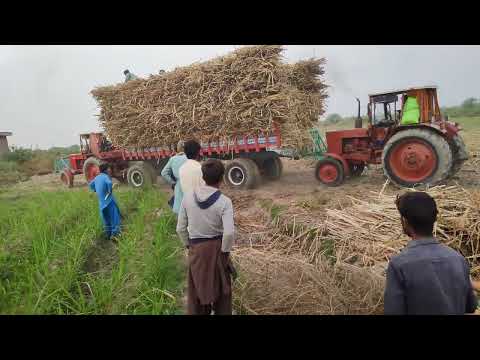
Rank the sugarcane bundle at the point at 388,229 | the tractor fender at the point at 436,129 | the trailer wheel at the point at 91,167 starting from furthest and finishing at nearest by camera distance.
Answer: the trailer wheel at the point at 91,167, the tractor fender at the point at 436,129, the sugarcane bundle at the point at 388,229

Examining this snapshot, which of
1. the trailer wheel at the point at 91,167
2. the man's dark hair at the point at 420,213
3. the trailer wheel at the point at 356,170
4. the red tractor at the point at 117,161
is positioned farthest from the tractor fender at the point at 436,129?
the trailer wheel at the point at 91,167

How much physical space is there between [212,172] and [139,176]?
8.01 m

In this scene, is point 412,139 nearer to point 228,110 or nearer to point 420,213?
point 228,110

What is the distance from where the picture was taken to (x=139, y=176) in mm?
9648

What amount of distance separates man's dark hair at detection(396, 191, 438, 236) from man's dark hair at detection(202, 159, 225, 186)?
3.95ft

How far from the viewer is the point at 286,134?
7.06m

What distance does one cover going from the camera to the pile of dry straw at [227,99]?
6.93 meters

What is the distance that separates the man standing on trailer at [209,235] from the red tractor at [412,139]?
17.1ft

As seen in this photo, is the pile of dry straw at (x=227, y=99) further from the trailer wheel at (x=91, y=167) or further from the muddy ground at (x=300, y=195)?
the trailer wheel at (x=91, y=167)

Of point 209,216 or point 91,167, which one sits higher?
point 91,167

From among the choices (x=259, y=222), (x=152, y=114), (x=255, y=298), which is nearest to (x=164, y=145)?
(x=152, y=114)

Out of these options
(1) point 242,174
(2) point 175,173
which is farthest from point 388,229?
(1) point 242,174

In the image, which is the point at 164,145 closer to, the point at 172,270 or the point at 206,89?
the point at 206,89

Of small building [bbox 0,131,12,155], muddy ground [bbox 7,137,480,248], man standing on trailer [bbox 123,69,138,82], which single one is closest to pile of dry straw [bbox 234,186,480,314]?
muddy ground [bbox 7,137,480,248]
